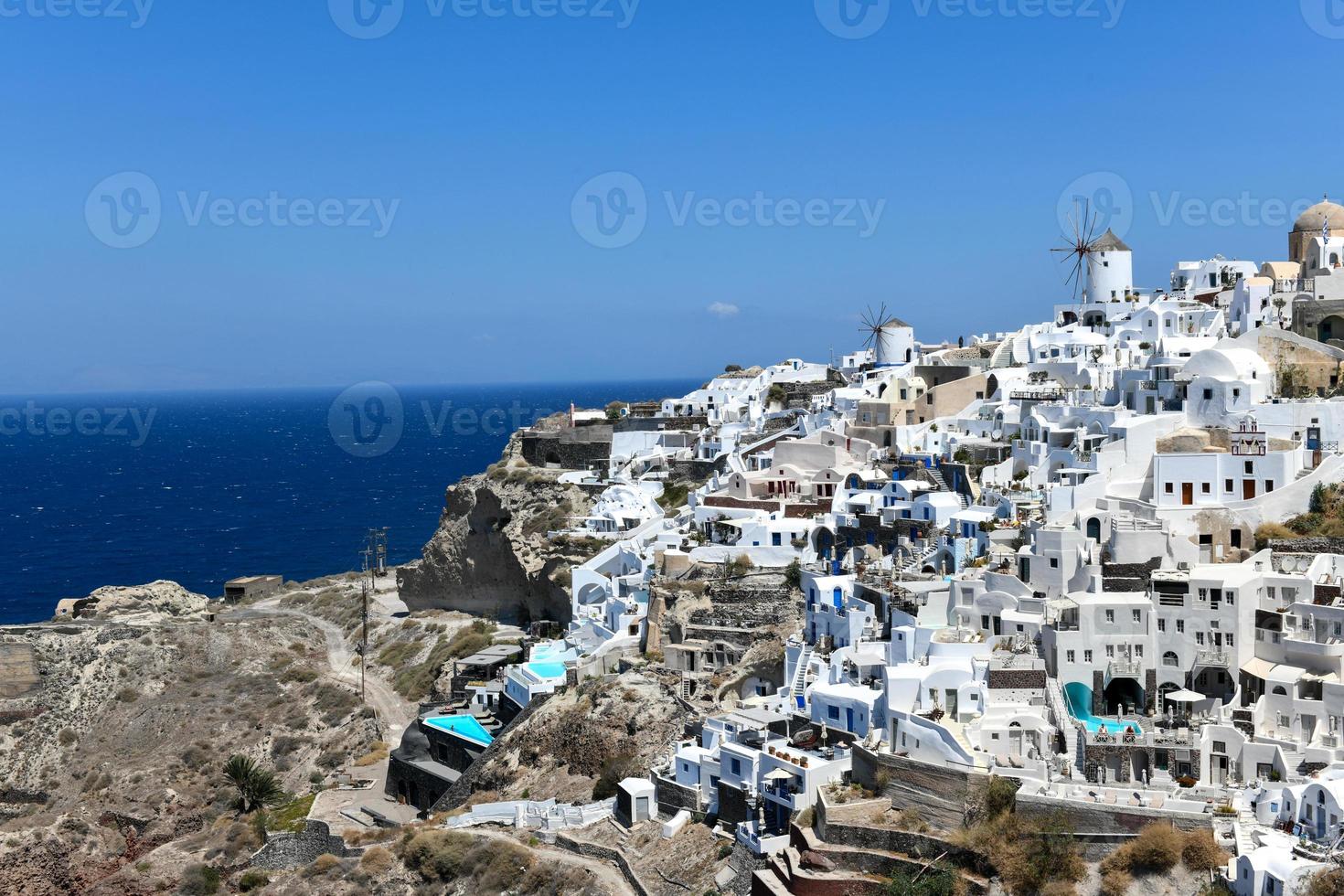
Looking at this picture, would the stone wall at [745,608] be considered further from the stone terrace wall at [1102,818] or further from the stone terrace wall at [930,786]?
the stone terrace wall at [1102,818]

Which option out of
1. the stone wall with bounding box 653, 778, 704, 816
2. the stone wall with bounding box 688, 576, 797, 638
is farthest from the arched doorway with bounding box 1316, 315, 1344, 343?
the stone wall with bounding box 653, 778, 704, 816

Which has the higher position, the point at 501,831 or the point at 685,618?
the point at 685,618

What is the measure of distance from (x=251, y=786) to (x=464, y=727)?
6.92m

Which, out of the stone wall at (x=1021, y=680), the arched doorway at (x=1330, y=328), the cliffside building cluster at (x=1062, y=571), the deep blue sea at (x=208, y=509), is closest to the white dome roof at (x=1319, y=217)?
the cliffside building cluster at (x=1062, y=571)

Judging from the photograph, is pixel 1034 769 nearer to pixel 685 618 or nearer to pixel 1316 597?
pixel 1316 597

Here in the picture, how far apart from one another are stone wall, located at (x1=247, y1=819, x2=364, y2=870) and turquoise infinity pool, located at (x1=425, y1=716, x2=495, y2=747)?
478cm

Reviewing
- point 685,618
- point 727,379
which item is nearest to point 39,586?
point 727,379

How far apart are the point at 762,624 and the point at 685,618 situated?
2200mm

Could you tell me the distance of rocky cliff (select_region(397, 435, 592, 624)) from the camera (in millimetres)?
52903

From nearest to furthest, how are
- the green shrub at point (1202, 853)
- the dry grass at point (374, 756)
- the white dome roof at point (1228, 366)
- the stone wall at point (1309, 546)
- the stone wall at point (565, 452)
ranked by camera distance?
the green shrub at point (1202, 853), the stone wall at point (1309, 546), the white dome roof at point (1228, 366), the dry grass at point (374, 756), the stone wall at point (565, 452)

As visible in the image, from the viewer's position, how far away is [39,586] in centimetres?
8094

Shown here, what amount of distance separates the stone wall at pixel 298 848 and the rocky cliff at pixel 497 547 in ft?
49.6

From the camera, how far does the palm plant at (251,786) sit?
41125 mm

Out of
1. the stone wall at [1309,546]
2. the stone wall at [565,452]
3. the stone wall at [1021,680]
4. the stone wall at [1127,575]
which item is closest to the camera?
the stone wall at [1021,680]
